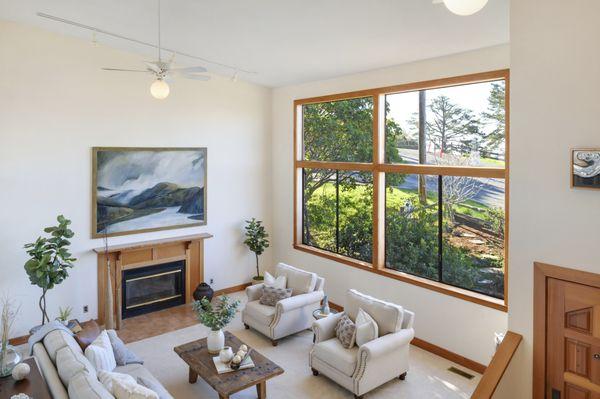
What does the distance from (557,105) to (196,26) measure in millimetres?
4371

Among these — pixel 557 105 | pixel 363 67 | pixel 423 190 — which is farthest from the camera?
pixel 363 67

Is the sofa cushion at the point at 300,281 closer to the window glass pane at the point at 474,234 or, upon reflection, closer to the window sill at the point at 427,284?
the window sill at the point at 427,284

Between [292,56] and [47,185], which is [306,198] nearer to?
[292,56]

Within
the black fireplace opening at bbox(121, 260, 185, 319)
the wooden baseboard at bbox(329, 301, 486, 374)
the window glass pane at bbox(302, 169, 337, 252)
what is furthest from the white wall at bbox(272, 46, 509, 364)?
the black fireplace opening at bbox(121, 260, 185, 319)

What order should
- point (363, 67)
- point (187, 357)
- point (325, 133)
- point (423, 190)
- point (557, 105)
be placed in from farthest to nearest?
1. point (325, 133)
2. point (363, 67)
3. point (423, 190)
4. point (187, 357)
5. point (557, 105)

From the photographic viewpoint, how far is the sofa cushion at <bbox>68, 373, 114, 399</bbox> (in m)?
3.22

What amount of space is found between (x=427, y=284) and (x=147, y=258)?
4646 mm

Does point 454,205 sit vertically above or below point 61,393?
above

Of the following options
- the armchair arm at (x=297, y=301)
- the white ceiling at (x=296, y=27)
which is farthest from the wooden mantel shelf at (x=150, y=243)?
the white ceiling at (x=296, y=27)

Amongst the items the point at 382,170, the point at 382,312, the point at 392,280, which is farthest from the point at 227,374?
the point at 382,170

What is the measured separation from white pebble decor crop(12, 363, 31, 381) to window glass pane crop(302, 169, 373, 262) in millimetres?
4907

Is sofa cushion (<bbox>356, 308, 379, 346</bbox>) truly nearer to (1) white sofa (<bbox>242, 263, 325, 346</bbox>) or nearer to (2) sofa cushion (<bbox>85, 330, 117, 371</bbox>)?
(1) white sofa (<bbox>242, 263, 325, 346</bbox>)

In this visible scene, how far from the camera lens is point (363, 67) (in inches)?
259

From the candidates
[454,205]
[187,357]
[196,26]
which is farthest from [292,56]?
[187,357]
